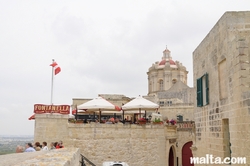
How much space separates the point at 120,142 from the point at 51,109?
479cm

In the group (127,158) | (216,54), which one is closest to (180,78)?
(127,158)

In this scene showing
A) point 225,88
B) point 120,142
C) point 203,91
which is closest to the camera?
point 225,88

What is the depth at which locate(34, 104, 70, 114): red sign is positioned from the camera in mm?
16453

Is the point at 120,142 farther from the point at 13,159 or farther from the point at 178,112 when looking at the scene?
the point at 178,112

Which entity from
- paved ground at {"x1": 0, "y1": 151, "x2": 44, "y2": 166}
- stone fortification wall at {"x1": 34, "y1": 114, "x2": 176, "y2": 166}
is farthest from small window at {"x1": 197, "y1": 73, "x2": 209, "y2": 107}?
stone fortification wall at {"x1": 34, "y1": 114, "x2": 176, "y2": 166}

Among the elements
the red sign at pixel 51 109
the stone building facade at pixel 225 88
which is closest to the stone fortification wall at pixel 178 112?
the red sign at pixel 51 109

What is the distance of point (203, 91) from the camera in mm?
9250

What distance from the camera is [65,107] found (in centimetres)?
1686

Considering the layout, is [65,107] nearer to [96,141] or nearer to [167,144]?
[96,141]

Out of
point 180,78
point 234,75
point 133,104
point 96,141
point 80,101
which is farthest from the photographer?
point 180,78

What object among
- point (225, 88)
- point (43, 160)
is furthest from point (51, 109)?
point (43, 160)

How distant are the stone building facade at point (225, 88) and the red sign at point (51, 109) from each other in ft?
30.3

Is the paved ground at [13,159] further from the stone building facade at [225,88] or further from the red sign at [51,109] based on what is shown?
the red sign at [51,109]

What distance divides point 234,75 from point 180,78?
31.6m
